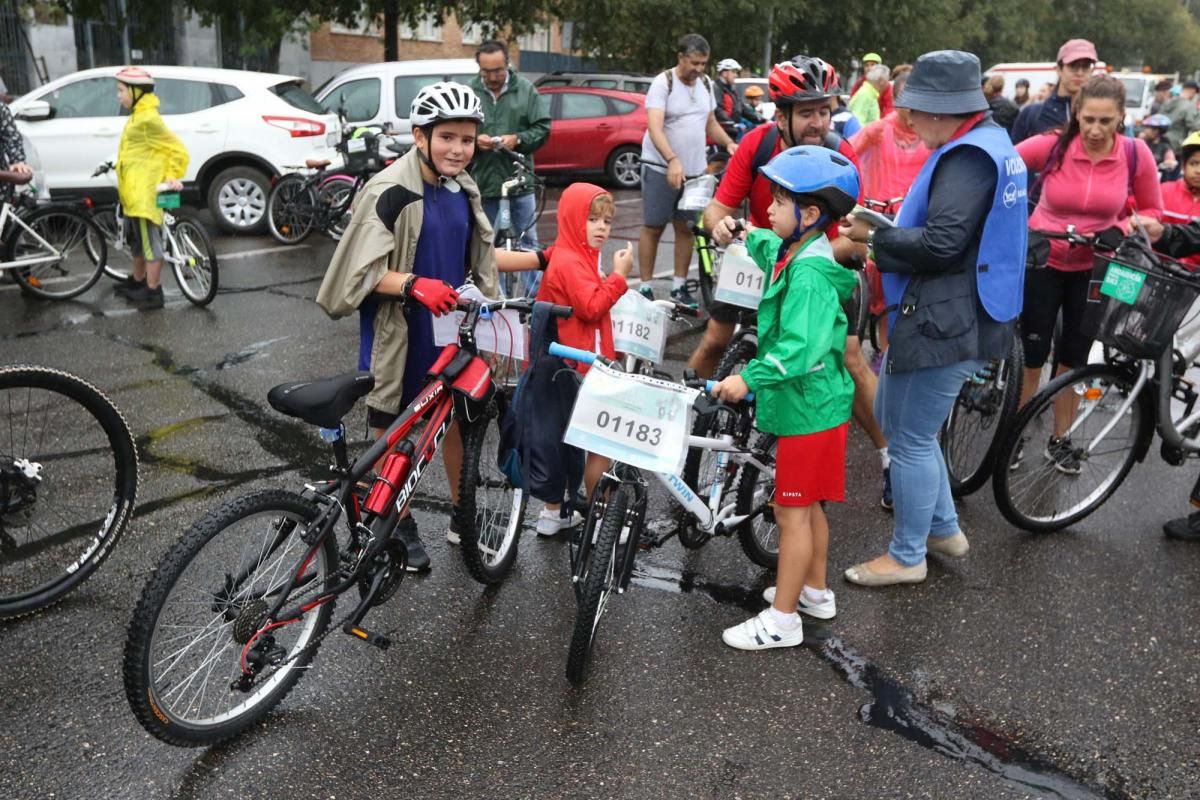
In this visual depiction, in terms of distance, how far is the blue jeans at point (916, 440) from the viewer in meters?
4.03

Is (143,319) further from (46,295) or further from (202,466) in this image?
(202,466)

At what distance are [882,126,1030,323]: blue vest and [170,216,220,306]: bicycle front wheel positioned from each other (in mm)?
5848

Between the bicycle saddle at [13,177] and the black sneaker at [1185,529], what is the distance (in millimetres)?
7038

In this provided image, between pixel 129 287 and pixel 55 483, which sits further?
pixel 129 287

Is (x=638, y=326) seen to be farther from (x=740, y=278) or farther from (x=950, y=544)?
(x=950, y=544)

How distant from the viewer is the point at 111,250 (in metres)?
9.29

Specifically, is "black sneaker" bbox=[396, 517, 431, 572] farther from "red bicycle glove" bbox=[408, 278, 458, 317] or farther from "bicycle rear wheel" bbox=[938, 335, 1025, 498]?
"bicycle rear wheel" bbox=[938, 335, 1025, 498]

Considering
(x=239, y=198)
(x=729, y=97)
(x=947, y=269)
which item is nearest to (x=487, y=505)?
(x=947, y=269)

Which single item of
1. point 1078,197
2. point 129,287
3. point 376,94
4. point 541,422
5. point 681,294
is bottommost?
point 129,287

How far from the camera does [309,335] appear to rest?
25.1 ft

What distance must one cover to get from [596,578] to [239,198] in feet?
30.6

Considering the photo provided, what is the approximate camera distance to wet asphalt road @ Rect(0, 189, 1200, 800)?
3.13 m

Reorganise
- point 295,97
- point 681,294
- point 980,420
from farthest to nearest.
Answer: point 295,97 → point 681,294 → point 980,420

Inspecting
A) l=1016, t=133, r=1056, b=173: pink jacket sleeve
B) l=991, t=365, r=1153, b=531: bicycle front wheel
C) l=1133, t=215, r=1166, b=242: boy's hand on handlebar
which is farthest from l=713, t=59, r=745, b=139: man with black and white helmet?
l=991, t=365, r=1153, b=531: bicycle front wheel
